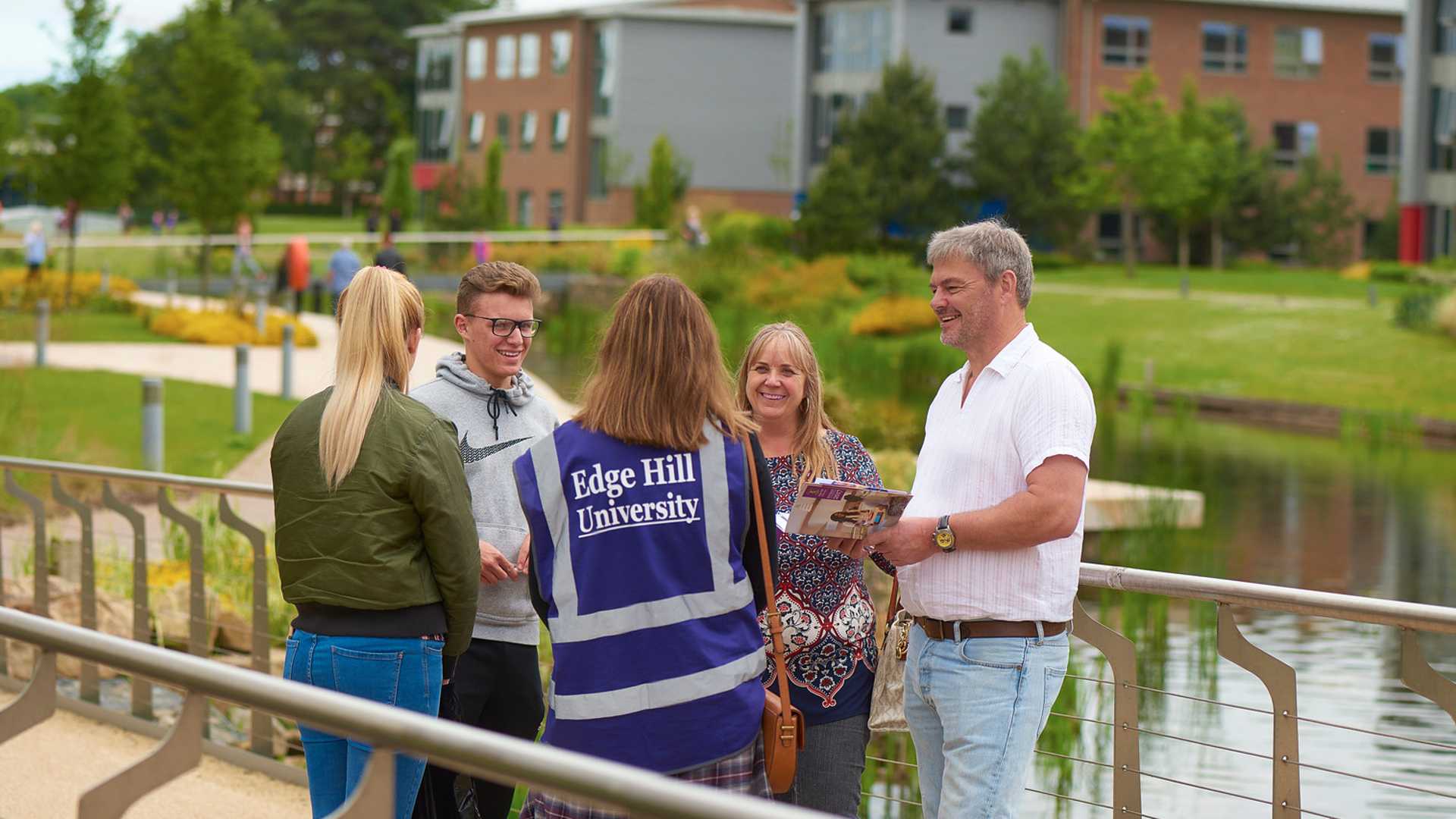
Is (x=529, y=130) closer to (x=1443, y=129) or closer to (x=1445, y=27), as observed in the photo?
(x=1445, y=27)

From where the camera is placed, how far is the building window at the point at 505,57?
65688 millimetres

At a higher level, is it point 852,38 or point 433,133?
point 852,38

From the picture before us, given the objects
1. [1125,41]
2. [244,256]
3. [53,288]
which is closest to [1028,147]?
[1125,41]

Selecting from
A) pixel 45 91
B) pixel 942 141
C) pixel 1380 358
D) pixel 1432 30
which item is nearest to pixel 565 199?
pixel 942 141

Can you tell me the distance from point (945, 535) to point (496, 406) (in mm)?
1357

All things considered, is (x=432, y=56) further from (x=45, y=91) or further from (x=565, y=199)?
(x=45, y=91)

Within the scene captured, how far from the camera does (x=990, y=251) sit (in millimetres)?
3498

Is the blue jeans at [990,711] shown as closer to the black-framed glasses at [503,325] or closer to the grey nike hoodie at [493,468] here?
the grey nike hoodie at [493,468]

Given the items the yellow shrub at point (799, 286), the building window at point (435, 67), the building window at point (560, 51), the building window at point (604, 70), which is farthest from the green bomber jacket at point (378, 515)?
the building window at point (435, 67)

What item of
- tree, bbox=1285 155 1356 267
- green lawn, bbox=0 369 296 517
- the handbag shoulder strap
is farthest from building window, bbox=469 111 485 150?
the handbag shoulder strap

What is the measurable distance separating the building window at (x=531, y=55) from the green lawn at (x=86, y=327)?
38422 millimetres

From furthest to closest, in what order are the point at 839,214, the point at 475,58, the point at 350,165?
the point at 350,165
the point at 475,58
the point at 839,214

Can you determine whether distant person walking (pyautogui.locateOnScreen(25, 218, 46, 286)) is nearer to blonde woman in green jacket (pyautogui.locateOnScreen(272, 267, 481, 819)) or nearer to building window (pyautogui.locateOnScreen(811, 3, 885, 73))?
blonde woman in green jacket (pyautogui.locateOnScreen(272, 267, 481, 819))

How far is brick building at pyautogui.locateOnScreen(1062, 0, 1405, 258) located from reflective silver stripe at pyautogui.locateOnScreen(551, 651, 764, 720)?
172ft
